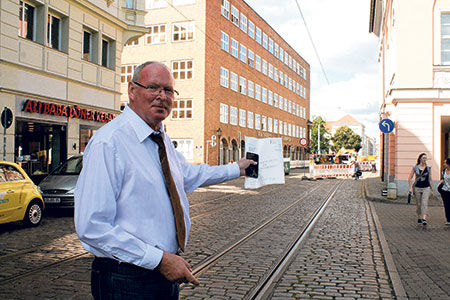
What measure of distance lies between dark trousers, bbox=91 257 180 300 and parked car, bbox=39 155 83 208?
411 inches

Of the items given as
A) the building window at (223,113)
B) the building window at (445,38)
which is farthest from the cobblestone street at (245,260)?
the building window at (223,113)

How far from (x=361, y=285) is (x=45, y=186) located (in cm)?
969

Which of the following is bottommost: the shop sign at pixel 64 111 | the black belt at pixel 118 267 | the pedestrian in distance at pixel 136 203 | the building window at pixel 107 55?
the black belt at pixel 118 267

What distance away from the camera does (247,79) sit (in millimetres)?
49250

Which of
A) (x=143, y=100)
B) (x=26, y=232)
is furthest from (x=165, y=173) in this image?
(x=26, y=232)

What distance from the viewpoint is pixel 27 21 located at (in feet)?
53.2

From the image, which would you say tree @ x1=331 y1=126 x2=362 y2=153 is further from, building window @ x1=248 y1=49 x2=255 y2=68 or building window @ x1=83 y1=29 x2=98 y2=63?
building window @ x1=83 y1=29 x2=98 y2=63

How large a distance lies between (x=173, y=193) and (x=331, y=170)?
3434cm

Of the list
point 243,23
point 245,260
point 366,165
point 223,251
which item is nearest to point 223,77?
point 243,23

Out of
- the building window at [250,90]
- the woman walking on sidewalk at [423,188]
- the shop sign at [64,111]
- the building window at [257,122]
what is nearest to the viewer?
the woman walking on sidewalk at [423,188]

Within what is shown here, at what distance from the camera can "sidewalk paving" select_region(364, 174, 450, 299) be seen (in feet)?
17.8

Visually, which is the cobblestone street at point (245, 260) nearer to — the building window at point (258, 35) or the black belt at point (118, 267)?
the black belt at point (118, 267)

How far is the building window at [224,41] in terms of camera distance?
138ft

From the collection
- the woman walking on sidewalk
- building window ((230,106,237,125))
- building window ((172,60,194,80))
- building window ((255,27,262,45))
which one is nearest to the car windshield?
the woman walking on sidewalk
